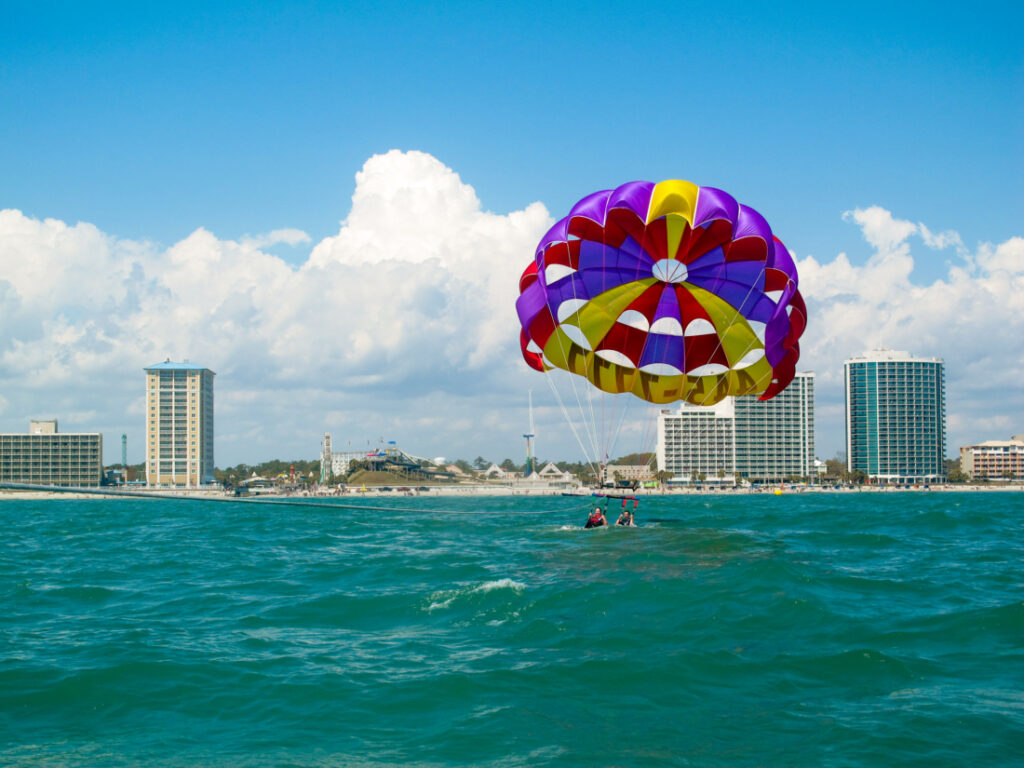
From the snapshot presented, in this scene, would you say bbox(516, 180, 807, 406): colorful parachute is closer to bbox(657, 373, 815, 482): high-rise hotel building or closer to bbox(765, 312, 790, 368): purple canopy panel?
bbox(765, 312, 790, 368): purple canopy panel

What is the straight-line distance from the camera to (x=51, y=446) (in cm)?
→ 14162

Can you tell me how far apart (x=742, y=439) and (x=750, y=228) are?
145850 mm

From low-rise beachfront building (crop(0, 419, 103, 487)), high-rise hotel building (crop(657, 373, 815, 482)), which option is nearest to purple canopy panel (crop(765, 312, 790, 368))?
high-rise hotel building (crop(657, 373, 815, 482))

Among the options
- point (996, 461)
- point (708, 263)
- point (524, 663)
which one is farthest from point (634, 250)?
point (996, 461)

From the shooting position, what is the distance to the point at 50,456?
14138 centimetres

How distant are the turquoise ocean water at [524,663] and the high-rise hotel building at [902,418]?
508 ft

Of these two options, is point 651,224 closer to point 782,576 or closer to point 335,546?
point 782,576

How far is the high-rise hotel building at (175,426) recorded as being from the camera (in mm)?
153500

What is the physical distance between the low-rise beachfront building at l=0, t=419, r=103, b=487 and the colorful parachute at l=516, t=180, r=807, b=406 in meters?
141

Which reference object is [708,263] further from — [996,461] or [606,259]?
[996,461]

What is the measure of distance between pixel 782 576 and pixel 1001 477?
612 feet

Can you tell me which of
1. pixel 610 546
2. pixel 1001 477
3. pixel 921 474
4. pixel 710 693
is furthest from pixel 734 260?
pixel 1001 477

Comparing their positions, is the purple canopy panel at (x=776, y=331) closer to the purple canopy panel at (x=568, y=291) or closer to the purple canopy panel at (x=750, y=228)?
the purple canopy panel at (x=750, y=228)

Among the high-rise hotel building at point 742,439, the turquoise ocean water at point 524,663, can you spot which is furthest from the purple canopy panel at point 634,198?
the high-rise hotel building at point 742,439
